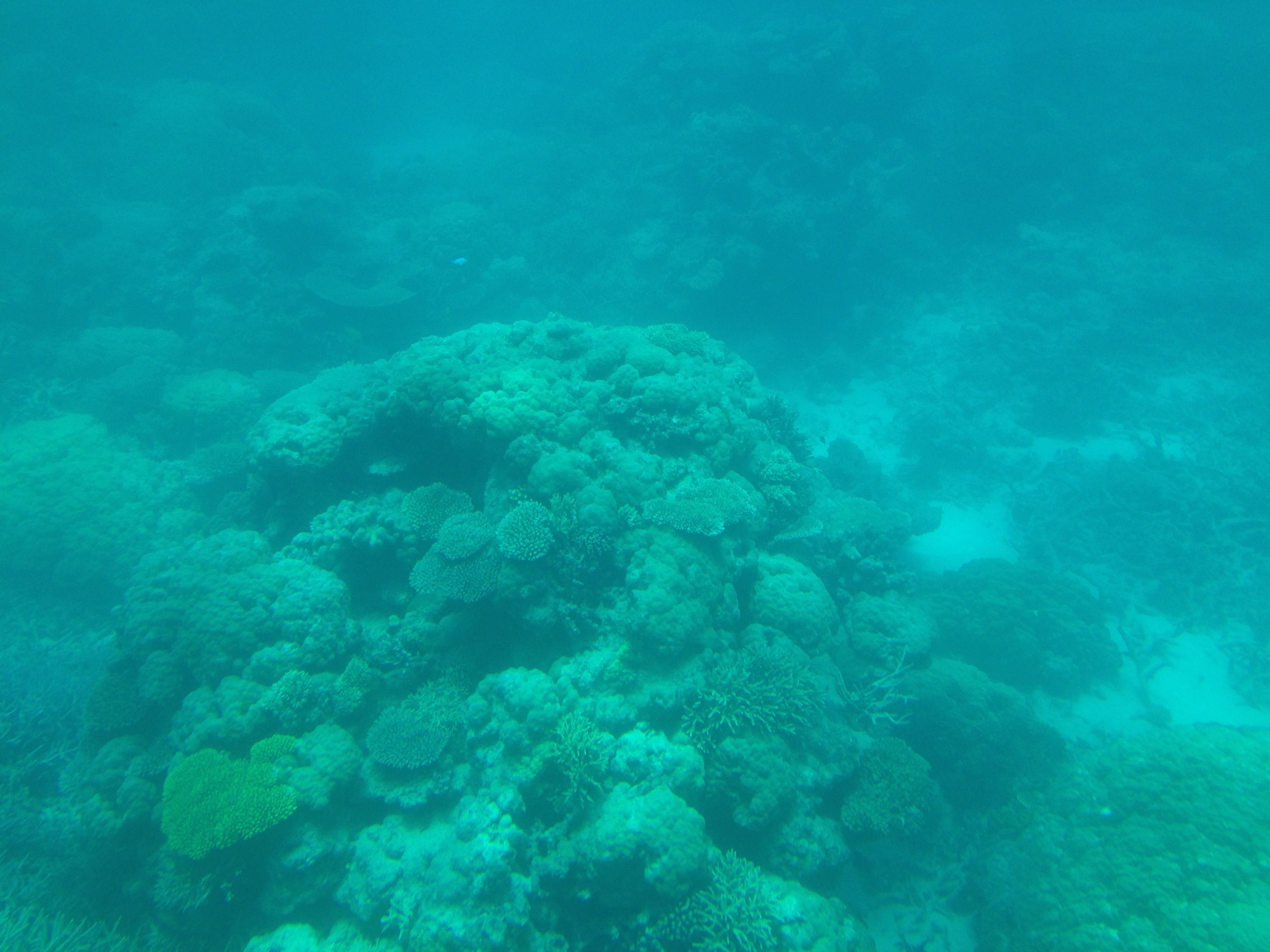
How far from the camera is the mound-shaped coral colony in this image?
4.90 meters

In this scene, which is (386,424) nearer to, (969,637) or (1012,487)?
(969,637)

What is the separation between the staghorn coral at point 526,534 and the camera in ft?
20.1

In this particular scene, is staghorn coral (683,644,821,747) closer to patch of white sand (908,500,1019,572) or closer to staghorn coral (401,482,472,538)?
staghorn coral (401,482,472,538)

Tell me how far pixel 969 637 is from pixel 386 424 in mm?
9970

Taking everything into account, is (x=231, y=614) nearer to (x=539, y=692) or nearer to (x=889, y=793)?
(x=539, y=692)

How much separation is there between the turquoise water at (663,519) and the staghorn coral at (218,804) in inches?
1.3

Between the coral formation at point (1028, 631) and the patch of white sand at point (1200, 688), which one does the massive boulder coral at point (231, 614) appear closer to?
the coral formation at point (1028, 631)

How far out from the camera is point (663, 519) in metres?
6.56

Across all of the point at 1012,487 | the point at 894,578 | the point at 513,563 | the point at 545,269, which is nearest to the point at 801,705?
the point at 513,563

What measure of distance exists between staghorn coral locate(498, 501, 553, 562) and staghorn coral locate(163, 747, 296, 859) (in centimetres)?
280

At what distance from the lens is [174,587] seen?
6.49m

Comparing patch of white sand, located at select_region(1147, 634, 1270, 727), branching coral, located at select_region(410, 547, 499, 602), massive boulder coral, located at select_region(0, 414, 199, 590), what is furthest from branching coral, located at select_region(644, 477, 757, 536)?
massive boulder coral, located at select_region(0, 414, 199, 590)

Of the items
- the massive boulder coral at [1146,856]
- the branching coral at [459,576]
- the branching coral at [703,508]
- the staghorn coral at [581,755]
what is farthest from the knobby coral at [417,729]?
the massive boulder coral at [1146,856]

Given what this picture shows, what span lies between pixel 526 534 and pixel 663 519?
1.49m
